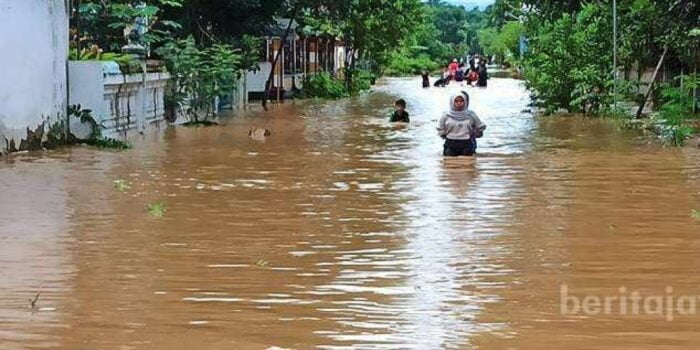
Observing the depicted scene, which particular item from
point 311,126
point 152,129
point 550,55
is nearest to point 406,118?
point 311,126

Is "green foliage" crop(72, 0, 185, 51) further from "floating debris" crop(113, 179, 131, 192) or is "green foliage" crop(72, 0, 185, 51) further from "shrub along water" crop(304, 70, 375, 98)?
"shrub along water" crop(304, 70, 375, 98)

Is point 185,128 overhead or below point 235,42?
below

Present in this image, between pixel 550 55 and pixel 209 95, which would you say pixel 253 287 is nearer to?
pixel 209 95

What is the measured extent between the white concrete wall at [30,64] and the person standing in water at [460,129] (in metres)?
6.42


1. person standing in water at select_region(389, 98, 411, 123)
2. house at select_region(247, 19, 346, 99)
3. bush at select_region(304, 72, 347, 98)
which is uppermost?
house at select_region(247, 19, 346, 99)

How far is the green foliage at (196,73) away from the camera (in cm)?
2712

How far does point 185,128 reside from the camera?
1034 inches

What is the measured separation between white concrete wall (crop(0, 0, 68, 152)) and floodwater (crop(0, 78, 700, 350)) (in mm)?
732

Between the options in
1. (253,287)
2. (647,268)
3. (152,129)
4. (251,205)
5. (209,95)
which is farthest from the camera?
(209,95)

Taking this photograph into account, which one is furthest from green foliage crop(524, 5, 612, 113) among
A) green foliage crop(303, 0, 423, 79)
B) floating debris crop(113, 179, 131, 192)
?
floating debris crop(113, 179, 131, 192)

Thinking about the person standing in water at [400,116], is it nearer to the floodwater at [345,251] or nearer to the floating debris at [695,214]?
the floodwater at [345,251]

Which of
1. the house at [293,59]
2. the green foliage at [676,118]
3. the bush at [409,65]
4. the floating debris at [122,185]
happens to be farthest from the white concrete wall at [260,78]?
the bush at [409,65]

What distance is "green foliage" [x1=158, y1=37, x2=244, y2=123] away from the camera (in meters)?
27.1

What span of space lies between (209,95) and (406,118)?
490 centimetres
